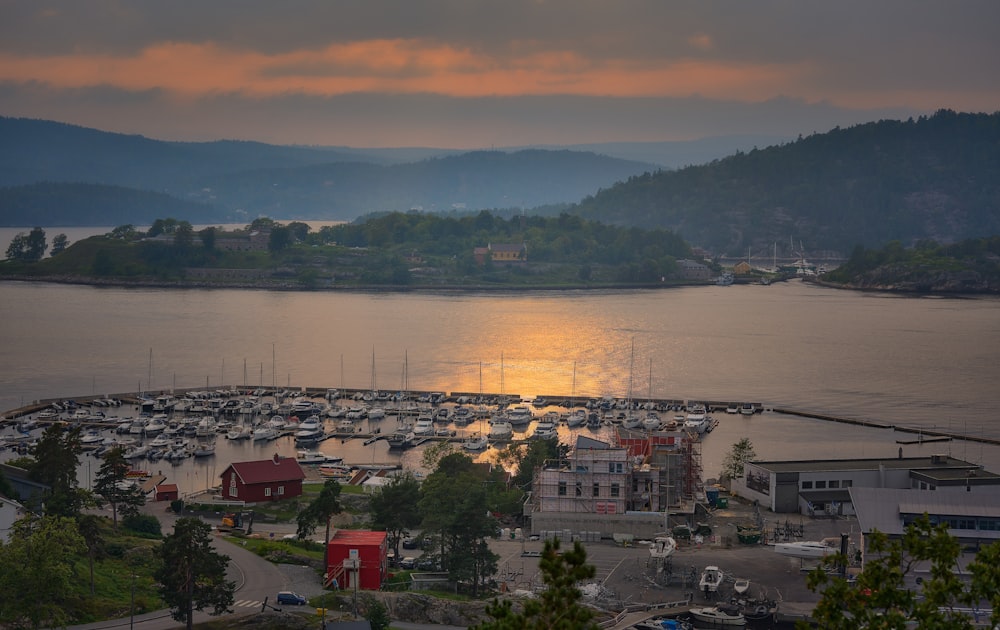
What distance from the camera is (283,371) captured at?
26.2 meters

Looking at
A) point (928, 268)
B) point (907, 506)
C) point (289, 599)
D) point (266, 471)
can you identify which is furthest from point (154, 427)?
point (928, 268)

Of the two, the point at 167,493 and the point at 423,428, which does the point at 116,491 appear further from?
the point at 423,428

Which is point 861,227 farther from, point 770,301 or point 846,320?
point 846,320

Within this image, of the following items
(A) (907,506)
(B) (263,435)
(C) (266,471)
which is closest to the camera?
(A) (907,506)

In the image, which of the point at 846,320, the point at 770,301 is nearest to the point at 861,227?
the point at 770,301

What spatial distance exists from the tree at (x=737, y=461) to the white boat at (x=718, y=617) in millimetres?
5346

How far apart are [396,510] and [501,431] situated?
8450 millimetres

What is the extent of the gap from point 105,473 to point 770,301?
35942mm

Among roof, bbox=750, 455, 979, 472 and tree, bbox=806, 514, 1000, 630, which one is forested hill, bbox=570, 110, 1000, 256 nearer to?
roof, bbox=750, 455, 979, 472

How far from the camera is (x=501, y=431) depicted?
64.4 feet

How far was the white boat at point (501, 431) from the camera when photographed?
19438mm

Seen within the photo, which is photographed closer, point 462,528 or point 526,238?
point 462,528

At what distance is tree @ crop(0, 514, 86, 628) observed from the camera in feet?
26.5

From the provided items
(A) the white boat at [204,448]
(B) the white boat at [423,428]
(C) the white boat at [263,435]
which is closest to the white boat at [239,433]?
(C) the white boat at [263,435]
